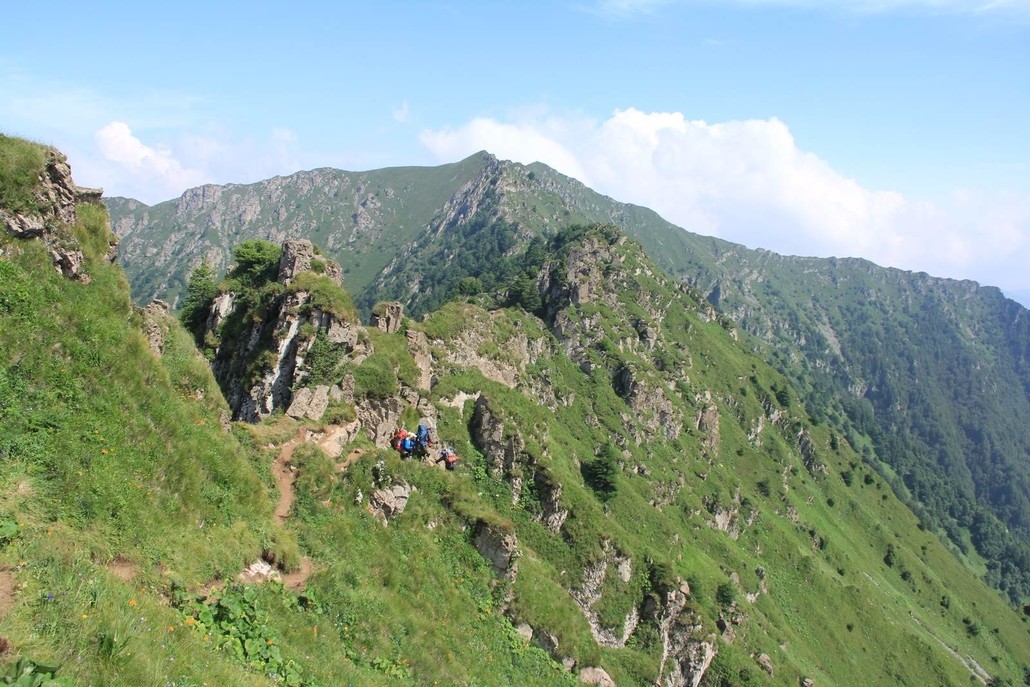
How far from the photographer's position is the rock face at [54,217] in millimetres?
23303

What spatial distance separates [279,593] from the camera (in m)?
20.2

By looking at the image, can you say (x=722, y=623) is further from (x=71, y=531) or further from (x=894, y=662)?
(x=71, y=531)

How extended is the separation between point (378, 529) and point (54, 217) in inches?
851

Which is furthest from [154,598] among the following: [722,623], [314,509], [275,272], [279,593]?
[722,623]

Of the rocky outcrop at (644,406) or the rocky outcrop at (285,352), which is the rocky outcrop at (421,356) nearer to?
the rocky outcrop at (285,352)

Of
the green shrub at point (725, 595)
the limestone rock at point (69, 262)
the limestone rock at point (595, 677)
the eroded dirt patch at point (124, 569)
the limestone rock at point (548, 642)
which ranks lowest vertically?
the green shrub at point (725, 595)

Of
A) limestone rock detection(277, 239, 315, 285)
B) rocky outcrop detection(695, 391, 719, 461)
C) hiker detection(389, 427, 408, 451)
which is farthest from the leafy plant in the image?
rocky outcrop detection(695, 391, 719, 461)

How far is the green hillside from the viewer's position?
48.4ft

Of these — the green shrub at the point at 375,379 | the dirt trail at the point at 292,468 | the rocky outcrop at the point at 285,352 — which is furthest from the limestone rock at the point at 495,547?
the rocky outcrop at the point at 285,352

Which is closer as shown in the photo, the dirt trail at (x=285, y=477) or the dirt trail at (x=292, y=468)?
the dirt trail at (x=292, y=468)

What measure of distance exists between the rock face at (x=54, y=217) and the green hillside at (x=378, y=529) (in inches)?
9.3

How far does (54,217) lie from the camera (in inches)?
979

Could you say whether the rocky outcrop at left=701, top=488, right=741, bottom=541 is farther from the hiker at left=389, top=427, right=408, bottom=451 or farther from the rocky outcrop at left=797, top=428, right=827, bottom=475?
the hiker at left=389, top=427, right=408, bottom=451

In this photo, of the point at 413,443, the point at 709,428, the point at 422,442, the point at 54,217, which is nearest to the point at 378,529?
the point at 413,443
